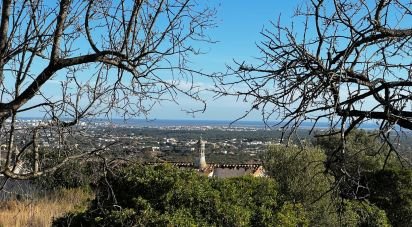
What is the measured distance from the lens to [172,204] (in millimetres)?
8672

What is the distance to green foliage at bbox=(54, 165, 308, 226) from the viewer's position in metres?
8.06

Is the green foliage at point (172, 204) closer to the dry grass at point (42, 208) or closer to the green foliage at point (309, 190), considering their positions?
the green foliage at point (309, 190)

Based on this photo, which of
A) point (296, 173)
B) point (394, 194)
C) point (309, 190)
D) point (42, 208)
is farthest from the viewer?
point (394, 194)

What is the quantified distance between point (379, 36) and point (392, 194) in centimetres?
1361

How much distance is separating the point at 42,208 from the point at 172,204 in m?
3.68

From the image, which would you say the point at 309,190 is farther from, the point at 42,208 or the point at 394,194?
the point at 42,208

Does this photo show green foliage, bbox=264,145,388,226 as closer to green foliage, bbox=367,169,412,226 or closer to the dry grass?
green foliage, bbox=367,169,412,226

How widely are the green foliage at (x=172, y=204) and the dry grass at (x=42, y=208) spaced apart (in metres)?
1.06

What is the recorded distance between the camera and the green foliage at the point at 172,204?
8062 mm

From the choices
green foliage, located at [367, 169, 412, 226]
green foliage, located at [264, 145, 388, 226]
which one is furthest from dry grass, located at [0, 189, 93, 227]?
green foliage, located at [367, 169, 412, 226]

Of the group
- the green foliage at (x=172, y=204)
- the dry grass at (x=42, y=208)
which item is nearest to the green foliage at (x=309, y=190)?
the green foliage at (x=172, y=204)

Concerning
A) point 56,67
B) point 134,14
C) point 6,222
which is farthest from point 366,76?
point 6,222

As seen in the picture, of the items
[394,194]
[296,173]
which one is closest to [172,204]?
[296,173]

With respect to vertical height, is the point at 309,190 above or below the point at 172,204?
below
